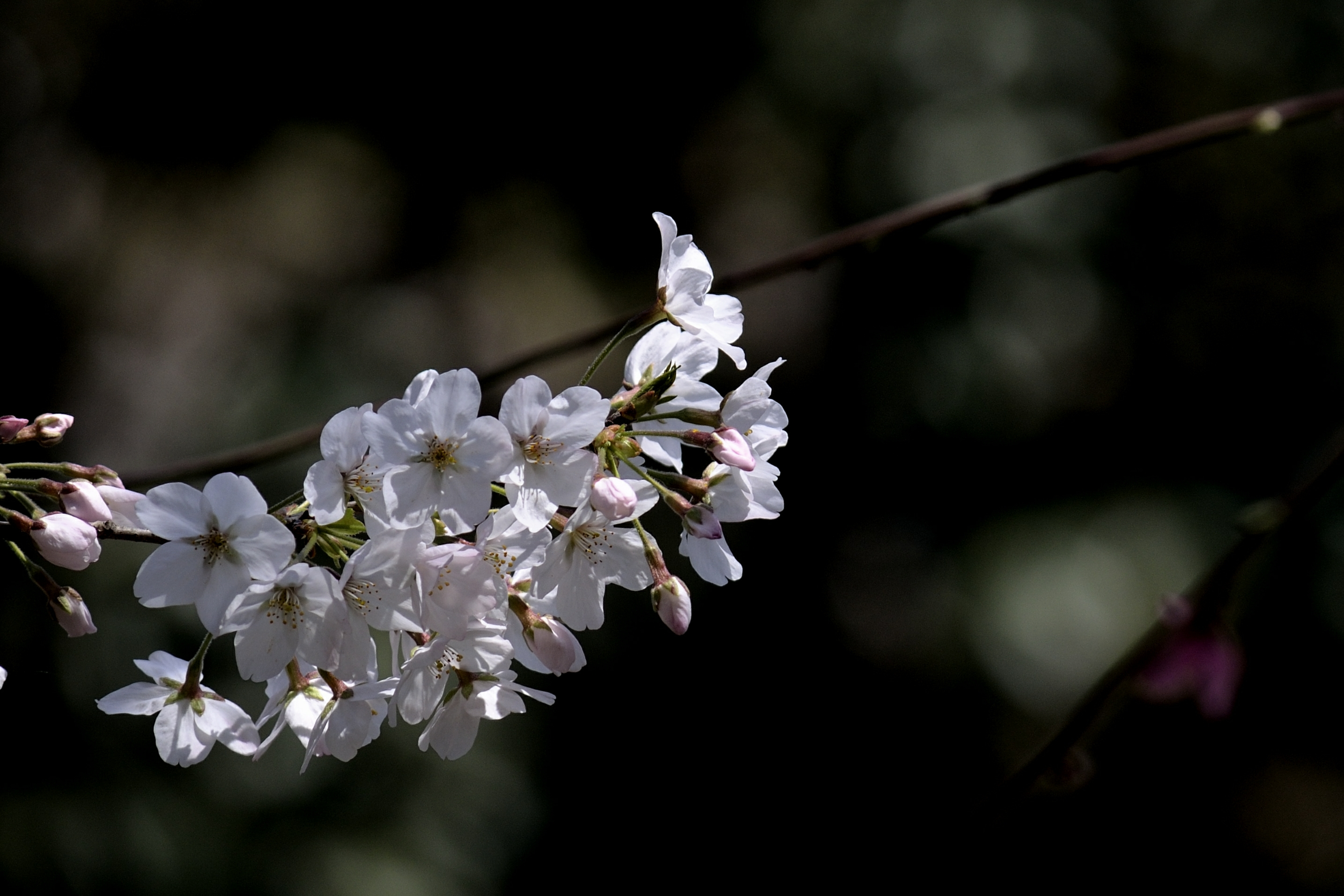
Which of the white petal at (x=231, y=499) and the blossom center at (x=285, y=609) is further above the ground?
the white petal at (x=231, y=499)

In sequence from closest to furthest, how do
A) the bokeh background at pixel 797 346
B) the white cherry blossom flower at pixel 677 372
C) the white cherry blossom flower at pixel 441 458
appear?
the white cherry blossom flower at pixel 441 458, the white cherry blossom flower at pixel 677 372, the bokeh background at pixel 797 346

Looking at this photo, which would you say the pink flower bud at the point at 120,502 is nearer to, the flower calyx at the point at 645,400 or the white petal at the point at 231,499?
the white petal at the point at 231,499

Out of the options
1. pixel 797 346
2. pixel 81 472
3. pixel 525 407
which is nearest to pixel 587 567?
pixel 525 407

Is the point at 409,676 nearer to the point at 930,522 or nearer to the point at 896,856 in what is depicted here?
the point at 930,522

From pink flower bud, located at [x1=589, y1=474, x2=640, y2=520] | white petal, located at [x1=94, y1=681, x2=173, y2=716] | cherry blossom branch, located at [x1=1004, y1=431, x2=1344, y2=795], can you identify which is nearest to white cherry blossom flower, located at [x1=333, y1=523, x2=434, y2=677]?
pink flower bud, located at [x1=589, y1=474, x2=640, y2=520]

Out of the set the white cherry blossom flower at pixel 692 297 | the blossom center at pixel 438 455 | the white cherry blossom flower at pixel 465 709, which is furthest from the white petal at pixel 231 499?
the white cherry blossom flower at pixel 692 297

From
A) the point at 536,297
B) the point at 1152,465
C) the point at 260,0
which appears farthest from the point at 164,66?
the point at 1152,465
